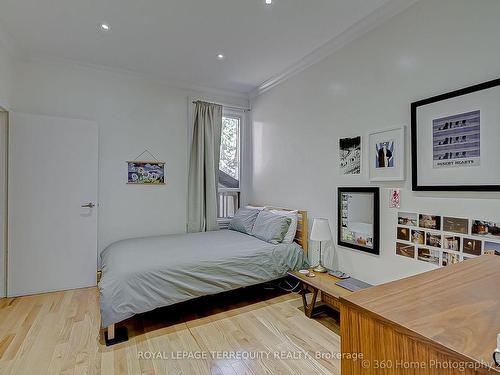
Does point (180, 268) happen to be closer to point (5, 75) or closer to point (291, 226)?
point (291, 226)

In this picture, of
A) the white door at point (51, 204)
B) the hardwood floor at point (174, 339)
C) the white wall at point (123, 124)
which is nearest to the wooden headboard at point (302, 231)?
the hardwood floor at point (174, 339)

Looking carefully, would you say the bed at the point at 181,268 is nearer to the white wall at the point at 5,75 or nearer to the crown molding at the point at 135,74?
the white wall at the point at 5,75

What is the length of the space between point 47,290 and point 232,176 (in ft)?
9.30

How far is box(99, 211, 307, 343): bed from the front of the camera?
2.17 metres

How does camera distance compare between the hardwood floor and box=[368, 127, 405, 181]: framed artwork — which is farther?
box=[368, 127, 405, 181]: framed artwork

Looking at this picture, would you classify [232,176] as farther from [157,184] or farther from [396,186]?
[396,186]

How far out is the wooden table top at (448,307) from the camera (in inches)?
20.8

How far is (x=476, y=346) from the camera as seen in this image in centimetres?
51

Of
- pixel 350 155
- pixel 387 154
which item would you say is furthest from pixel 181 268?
pixel 387 154

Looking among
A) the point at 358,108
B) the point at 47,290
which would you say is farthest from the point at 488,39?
the point at 47,290

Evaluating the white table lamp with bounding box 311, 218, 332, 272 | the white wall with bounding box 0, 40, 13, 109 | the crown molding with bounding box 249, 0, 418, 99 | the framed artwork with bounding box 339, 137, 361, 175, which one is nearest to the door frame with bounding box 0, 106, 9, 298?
the white wall with bounding box 0, 40, 13, 109

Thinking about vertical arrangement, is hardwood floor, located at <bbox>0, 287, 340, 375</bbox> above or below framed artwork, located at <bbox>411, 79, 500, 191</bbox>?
below

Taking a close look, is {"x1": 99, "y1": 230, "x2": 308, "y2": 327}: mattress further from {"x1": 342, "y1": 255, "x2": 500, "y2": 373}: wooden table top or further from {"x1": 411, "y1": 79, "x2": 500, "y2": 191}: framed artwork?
{"x1": 342, "y1": 255, "x2": 500, "y2": 373}: wooden table top

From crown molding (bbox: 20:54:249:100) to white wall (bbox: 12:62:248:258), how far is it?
3 centimetres
